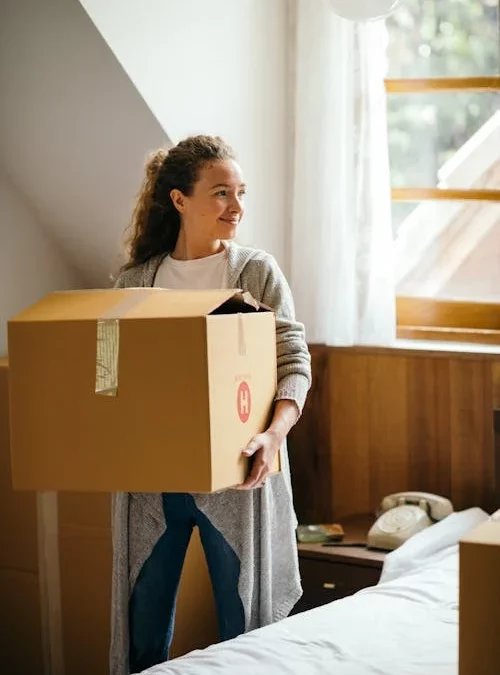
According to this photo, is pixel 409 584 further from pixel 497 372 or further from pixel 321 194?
pixel 321 194

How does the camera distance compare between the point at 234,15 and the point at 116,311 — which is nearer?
the point at 116,311

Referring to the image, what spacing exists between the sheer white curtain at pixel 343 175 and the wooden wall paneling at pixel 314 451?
0.11m

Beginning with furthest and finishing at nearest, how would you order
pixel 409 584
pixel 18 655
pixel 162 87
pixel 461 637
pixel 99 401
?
pixel 18 655
pixel 162 87
pixel 409 584
pixel 99 401
pixel 461 637

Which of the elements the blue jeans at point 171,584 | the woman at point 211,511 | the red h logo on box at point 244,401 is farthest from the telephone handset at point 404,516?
the red h logo on box at point 244,401

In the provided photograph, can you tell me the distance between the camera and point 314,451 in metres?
3.45

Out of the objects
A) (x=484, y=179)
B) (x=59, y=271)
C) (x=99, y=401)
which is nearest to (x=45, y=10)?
(x=59, y=271)

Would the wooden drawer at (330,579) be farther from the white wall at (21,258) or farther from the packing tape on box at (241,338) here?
the packing tape on box at (241,338)

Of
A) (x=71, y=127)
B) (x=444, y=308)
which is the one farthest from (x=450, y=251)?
(x=71, y=127)

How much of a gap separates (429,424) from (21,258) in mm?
1213

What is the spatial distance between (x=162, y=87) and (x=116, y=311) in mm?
1047

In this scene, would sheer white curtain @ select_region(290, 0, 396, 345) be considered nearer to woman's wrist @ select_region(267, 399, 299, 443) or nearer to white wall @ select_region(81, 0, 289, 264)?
white wall @ select_region(81, 0, 289, 264)

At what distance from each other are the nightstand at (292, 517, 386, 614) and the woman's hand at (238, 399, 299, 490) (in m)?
0.93

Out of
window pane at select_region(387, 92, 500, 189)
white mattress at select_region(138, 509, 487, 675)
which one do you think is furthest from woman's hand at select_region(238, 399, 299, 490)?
window pane at select_region(387, 92, 500, 189)

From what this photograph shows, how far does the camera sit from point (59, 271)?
3.37 m
